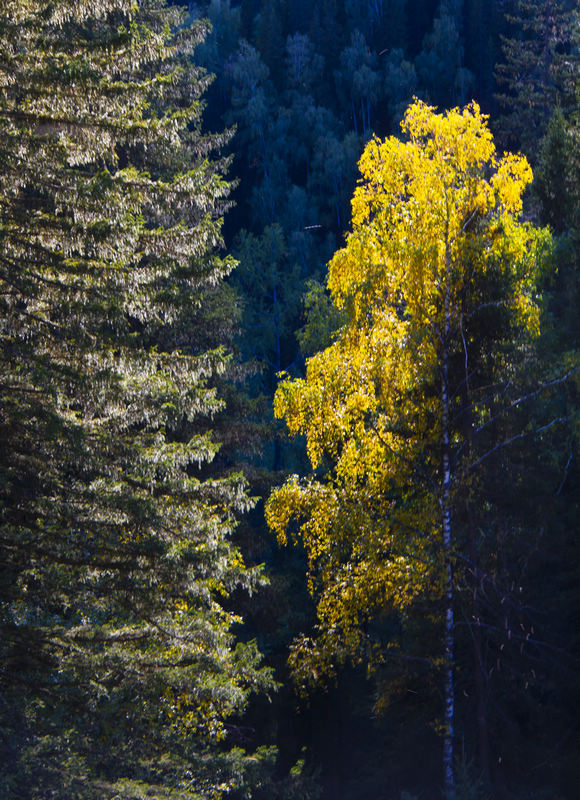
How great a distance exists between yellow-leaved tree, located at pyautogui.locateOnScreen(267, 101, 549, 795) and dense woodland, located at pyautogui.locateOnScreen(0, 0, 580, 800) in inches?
1.7

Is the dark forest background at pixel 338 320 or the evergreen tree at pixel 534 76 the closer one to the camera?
the dark forest background at pixel 338 320

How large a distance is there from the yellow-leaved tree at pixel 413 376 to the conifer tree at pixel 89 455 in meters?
2.84

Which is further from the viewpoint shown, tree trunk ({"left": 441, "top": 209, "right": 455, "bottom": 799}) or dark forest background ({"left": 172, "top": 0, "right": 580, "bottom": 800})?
dark forest background ({"left": 172, "top": 0, "right": 580, "bottom": 800})

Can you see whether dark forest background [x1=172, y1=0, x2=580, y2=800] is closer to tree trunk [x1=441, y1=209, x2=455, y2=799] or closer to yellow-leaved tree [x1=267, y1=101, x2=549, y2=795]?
tree trunk [x1=441, y1=209, x2=455, y2=799]

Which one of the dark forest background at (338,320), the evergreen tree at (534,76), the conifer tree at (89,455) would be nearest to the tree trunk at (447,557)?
the dark forest background at (338,320)

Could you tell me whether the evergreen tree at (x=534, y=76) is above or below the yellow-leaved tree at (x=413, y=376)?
above

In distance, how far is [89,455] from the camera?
266 inches

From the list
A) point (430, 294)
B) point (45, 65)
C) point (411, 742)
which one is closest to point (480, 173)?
point (430, 294)

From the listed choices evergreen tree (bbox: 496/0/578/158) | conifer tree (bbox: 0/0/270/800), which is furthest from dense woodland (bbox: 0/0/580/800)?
evergreen tree (bbox: 496/0/578/158)

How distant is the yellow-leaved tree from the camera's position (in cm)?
1056

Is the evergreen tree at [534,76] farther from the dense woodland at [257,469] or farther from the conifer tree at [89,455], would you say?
the conifer tree at [89,455]

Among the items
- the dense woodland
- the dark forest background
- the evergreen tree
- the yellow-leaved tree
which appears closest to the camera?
the dense woodland

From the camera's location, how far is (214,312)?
45.2ft

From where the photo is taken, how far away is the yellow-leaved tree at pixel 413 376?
10.6m
